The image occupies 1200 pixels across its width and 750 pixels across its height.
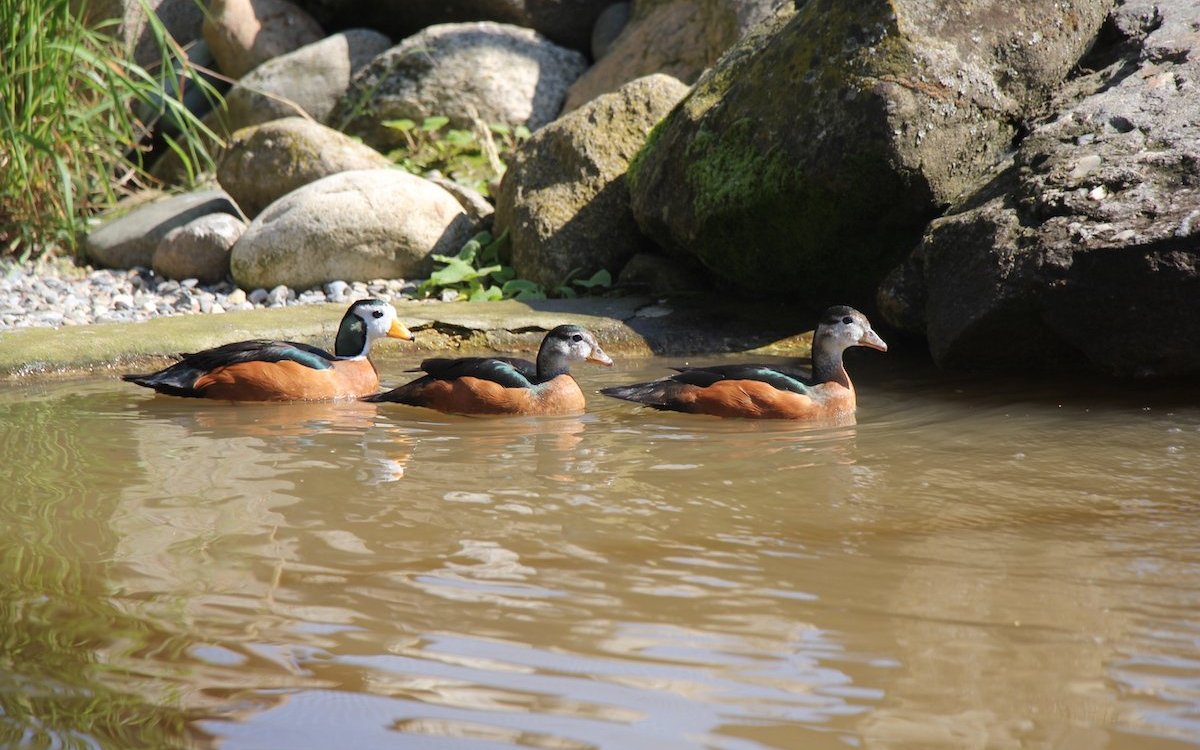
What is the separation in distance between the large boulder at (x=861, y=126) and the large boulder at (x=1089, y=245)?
36 cm

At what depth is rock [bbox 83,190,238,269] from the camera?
1104 centimetres

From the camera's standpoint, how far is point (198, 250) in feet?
35.1

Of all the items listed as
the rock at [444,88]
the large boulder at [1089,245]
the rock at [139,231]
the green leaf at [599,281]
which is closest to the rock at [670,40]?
the rock at [444,88]

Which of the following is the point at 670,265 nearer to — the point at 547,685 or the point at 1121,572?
the point at 1121,572

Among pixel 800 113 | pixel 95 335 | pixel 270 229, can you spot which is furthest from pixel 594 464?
pixel 270 229

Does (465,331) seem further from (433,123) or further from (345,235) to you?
(433,123)

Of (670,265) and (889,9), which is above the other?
(889,9)

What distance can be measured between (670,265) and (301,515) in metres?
5.54

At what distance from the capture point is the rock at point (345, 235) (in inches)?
403

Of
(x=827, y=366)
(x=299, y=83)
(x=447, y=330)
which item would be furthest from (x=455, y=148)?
(x=827, y=366)

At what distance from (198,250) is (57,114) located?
165 cm

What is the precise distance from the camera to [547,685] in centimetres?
303

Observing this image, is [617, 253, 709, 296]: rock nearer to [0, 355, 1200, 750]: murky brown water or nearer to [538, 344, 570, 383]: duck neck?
[538, 344, 570, 383]: duck neck

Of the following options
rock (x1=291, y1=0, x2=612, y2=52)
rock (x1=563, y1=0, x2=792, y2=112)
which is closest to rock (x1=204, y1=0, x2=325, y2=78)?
rock (x1=291, y1=0, x2=612, y2=52)
